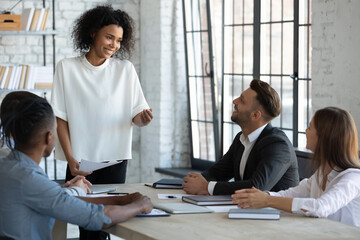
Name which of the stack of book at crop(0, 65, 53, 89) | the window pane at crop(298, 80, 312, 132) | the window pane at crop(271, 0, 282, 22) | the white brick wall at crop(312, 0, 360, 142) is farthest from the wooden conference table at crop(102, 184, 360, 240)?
the stack of book at crop(0, 65, 53, 89)

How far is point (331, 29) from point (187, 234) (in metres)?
2.92

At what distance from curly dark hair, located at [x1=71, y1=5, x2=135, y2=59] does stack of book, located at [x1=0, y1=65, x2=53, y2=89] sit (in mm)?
2577

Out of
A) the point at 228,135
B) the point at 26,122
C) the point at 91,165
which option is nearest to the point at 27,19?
the point at 228,135

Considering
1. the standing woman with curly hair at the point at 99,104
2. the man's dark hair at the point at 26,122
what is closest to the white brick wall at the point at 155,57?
the standing woman with curly hair at the point at 99,104

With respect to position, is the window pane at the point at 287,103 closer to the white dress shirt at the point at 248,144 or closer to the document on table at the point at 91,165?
the white dress shirt at the point at 248,144

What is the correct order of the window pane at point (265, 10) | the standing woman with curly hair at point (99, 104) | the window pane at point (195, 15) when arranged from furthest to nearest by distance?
the window pane at point (195, 15) < the window pane at point (265, 10) < the standing woman with curly hair at point (99, 104)

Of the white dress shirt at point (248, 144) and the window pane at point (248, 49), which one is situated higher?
the window pane at point (248, 49)

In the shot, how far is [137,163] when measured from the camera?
7.76 metres

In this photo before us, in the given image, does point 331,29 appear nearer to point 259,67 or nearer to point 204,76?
point 259,67

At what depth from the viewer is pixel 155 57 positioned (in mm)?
7344

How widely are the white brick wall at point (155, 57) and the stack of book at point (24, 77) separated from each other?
40cm

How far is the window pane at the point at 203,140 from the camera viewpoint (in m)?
7.20

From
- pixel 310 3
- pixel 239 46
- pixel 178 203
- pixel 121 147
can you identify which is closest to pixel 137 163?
pixel 239 46

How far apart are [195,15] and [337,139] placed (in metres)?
4.42
